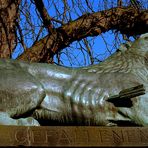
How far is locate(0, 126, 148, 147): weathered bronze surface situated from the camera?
3.16 metres

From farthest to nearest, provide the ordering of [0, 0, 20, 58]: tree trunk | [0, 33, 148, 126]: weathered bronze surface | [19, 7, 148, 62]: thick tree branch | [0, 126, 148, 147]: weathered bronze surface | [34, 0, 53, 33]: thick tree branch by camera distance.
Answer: [34, 0, 53, 33]: thick tree branch
[19, 7, 148, 62]: thick tree branch
[0, 0, 20, 58]: tree trunk
[0, 33, 148, 126]: weathered bronze surface
[0, 126, 148, 147]: weathered bronze surface

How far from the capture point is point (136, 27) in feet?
40.0

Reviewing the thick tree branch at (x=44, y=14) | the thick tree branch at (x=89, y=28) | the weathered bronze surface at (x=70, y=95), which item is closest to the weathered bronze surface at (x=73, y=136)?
the weathered bronze surface at (x=70, y=95)

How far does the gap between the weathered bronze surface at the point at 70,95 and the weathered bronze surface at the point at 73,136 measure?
11.2 inches

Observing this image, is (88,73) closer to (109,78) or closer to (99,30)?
(109,78)

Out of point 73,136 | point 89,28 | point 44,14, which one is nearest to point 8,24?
point 44,14

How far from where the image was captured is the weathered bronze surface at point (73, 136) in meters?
3.16

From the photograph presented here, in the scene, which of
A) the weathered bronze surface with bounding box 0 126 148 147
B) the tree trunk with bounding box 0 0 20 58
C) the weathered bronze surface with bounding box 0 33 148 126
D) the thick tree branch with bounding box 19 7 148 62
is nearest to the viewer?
the weathered bronze surface with bounding box 0 126 148 147

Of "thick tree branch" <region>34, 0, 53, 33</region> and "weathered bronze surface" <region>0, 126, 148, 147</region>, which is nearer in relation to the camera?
"weathered bronze surface" <region>0, 126, 148, 147</region>

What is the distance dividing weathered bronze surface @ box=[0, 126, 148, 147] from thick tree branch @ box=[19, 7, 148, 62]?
757cm

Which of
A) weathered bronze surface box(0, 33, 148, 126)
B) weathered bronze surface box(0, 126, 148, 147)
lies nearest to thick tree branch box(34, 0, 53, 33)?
weathered bronze surface box(0, 33, 148, 126)

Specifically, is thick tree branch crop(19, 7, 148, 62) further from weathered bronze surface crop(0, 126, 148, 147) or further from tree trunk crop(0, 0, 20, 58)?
weathered bronze surface crop(0, 126, 148, 147)

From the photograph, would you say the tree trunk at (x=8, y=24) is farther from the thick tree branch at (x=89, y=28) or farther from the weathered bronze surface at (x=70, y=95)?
the weathered bronze surface at (x=70, y=95)

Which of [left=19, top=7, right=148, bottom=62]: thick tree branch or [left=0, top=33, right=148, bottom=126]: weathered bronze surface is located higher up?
[left=19, top=7, right=148, bottom=62]: thick tree branch
